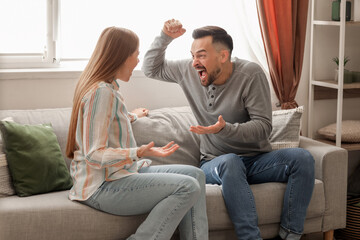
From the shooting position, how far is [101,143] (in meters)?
2.31

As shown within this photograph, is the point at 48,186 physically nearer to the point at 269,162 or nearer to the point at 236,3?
the point at 269,162

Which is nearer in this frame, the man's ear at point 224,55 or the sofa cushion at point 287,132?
the man's ear at point 224,55

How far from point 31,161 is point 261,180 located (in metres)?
1.12

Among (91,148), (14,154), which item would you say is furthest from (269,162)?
(14,154)

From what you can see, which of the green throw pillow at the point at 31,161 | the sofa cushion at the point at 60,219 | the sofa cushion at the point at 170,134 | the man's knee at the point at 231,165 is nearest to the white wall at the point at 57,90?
the sofa cushion at the point at 170,134

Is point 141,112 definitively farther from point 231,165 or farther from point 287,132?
point 287,132

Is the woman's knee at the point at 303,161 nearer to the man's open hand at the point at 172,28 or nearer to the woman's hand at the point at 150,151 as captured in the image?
the woman's hand at the point at 150,151

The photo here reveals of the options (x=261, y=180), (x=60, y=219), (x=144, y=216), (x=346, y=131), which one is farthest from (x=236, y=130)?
(x=346, y=131)

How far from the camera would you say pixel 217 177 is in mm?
2781

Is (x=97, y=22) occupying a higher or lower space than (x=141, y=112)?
higher

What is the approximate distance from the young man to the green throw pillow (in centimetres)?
71

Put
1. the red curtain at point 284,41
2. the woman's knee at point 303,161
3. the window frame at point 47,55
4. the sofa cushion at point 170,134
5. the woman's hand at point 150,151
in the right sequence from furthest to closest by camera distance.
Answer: the red curtain at point 284,41
the window frame at point 47,55
the sofa cushion at point 170,134
the woman's knee at point 303,161
the woman's hand at point 150,151

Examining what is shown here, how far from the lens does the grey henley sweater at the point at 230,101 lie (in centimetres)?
280

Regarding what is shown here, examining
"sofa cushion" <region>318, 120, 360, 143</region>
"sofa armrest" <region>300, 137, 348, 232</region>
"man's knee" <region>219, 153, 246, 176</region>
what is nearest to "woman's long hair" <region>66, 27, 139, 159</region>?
"man's knee" <region>219, 153, 246, 176</region>
